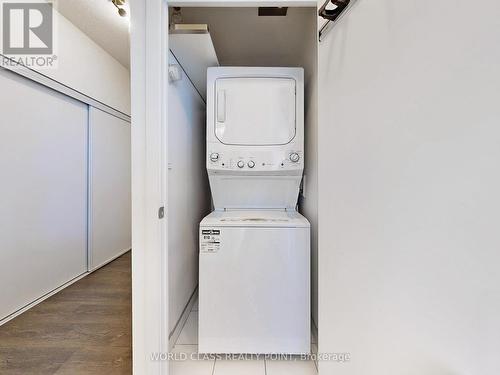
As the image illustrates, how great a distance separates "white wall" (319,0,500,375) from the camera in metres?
0.44

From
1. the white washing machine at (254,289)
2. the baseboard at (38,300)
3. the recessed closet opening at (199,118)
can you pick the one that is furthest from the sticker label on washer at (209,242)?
the baseboard at (38,300)

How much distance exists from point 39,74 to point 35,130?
524mm

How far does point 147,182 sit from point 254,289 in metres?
0.96

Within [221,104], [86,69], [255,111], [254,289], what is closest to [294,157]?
[255,111]

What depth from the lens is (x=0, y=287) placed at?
1.88m

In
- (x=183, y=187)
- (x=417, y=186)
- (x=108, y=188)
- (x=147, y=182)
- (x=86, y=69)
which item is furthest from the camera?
(x=108, y=188)

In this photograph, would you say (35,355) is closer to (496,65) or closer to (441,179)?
(441,179)

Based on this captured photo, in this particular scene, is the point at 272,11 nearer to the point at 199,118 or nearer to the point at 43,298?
the point at 199,118

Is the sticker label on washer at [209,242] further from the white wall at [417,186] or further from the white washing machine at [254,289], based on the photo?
the white wall at [417,186]

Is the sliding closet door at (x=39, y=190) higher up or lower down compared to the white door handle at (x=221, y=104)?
lower down

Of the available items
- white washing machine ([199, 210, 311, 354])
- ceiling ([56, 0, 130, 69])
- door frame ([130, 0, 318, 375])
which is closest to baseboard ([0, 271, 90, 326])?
door frame ([130, 0, 318, 375])

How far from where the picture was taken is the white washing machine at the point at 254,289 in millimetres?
1515

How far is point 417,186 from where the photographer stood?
1.88 ft

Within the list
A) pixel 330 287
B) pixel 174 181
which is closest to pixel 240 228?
pixel 174 181
